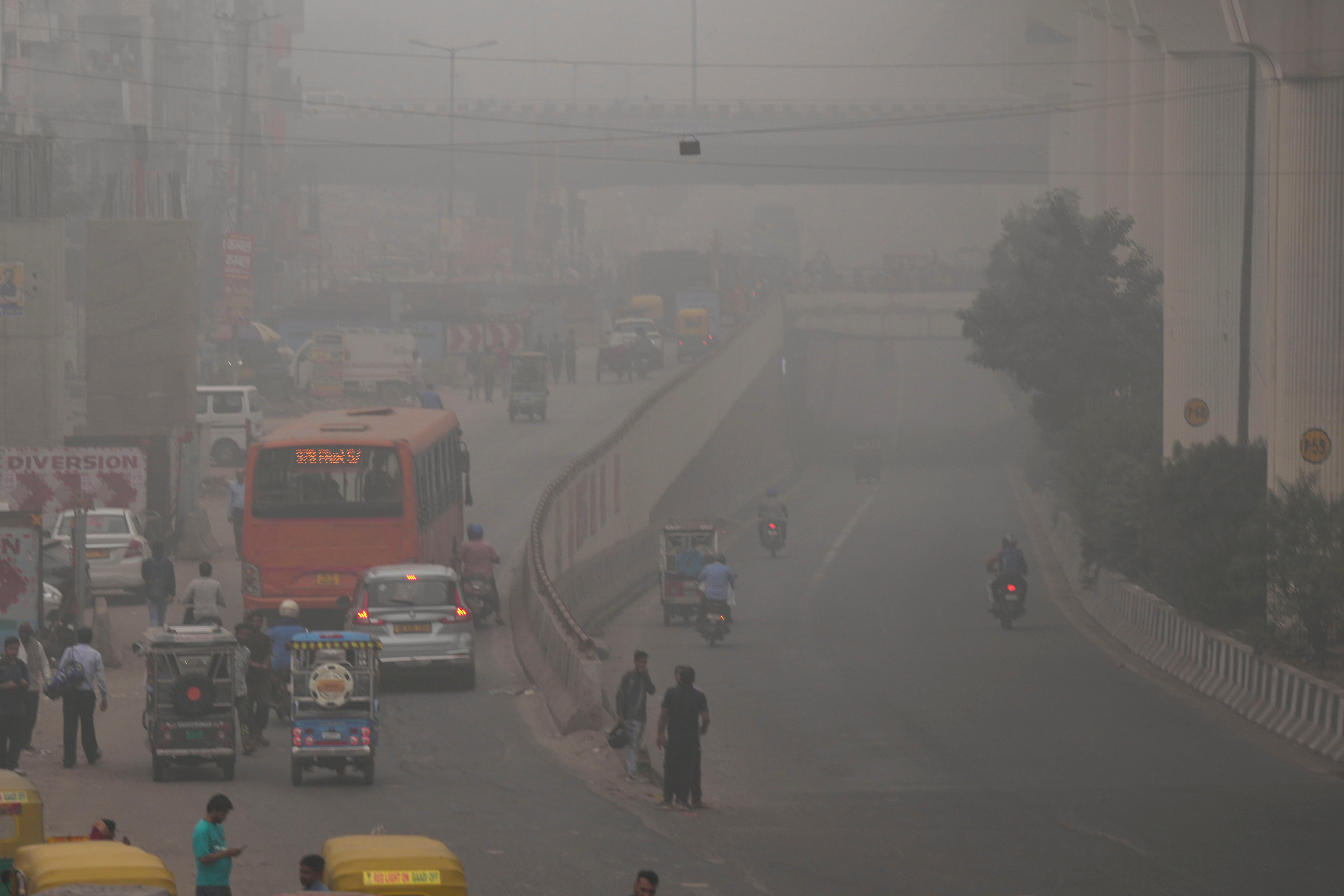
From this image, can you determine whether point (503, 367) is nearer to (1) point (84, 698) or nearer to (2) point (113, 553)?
(2) point (113, 553)

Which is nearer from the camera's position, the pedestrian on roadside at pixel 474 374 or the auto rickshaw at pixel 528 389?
the auto rickshaw at pixel 528 389

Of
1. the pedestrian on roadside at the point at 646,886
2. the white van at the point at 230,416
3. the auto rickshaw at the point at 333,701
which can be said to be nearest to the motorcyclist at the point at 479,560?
the auto rickshaw at the point at 333,701

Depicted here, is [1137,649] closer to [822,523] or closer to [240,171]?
[822,523]

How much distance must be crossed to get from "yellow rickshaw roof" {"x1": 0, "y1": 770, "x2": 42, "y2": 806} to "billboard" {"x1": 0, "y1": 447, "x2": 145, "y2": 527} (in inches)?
483

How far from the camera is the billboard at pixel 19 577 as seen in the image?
22.6m

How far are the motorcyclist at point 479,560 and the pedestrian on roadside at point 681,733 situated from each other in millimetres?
11610

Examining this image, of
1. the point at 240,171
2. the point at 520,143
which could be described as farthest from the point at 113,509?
the point at 520,143

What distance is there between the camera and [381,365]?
63156mm

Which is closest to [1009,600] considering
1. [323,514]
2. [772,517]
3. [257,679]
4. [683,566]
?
[683,566]

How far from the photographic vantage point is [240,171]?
240ft

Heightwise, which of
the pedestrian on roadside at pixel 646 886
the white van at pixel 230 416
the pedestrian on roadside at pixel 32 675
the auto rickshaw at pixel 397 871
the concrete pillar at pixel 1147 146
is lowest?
the pedestrian on roadside at pixel 32 675

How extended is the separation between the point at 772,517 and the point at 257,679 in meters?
32.1

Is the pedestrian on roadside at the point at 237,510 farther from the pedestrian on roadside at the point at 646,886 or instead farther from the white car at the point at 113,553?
the pedestrian on roadside at the point at 646,886

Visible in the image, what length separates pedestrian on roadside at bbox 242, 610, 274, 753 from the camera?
1923cm
